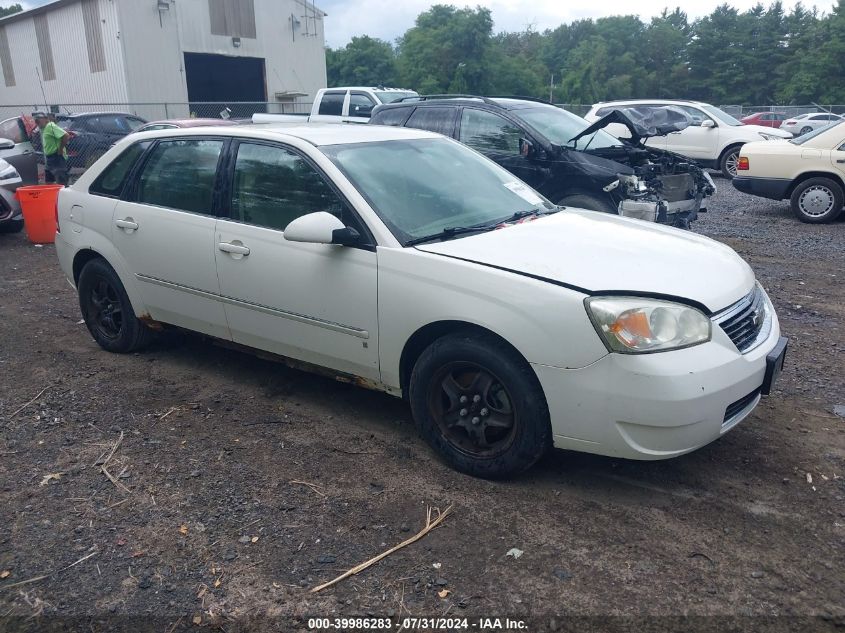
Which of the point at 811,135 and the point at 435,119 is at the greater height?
the point at 435,119

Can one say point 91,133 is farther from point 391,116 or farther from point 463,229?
point 463,229

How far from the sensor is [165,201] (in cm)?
491

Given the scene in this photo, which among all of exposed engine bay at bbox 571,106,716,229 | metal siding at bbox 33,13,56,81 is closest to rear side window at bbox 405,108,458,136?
exposed engine bay at bbox 571,106,716,229

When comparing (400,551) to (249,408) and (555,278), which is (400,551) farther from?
(249,408)

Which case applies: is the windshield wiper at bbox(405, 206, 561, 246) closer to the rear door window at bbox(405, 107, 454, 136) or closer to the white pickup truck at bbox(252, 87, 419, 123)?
the rear door window at bbox(405, 107, 454, 136)

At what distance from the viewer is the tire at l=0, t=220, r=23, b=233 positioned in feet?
35.5

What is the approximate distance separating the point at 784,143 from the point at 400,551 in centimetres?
1030

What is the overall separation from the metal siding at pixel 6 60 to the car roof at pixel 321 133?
3415 cm

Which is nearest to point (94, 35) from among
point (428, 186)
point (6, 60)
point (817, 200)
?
point (6, 60)

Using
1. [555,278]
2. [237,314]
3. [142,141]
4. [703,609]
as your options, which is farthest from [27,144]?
[703,609]

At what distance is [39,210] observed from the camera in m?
10.3

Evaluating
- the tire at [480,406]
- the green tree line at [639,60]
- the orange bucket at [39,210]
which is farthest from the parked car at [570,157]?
the green tree line at [639,60]

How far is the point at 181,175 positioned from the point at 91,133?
13.2 metres

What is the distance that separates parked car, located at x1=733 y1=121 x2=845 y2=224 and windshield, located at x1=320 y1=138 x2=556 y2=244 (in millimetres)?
7688
